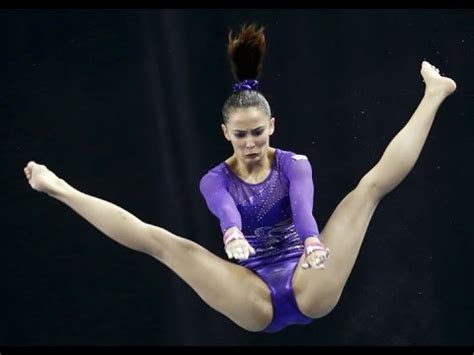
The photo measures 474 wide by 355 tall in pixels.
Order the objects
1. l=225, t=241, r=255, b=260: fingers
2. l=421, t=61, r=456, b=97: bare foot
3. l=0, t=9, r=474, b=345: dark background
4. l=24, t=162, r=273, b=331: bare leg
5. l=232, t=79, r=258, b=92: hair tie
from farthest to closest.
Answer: l=0, t=9, r=474, b=345: dark background → l=421, t=61, r=456, b=97: bare foot → l=232, t=79, r=258, b=92: hair tie → l=24, t=162, r=273, b=331: bare leg → l=225, t=241, r=255, b=260: fingers

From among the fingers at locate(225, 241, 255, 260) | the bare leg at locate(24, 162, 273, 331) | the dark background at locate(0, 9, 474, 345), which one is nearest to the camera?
the fingers at locate(225, 241, 255, 260)

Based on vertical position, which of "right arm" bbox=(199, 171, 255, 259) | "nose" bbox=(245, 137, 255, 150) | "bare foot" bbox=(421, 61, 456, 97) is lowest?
"right arm" bbox=(199, 171, 255, 259)

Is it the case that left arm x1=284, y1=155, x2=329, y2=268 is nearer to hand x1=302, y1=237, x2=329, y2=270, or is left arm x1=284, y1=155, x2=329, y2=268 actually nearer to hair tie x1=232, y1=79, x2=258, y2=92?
hand x1=302, y1=237, x2=329, y2=270

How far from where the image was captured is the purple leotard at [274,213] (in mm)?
2879

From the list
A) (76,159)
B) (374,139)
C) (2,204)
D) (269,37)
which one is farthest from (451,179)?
(2,204)

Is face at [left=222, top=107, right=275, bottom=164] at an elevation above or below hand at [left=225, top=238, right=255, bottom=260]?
above

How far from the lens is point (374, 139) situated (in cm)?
391

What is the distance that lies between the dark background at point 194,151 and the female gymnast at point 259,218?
0.86 meters

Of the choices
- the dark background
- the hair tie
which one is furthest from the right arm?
the dark background

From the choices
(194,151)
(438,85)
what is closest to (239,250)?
(438,85)

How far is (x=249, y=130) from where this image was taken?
9.40ft

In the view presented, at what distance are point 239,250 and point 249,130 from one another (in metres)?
0.54

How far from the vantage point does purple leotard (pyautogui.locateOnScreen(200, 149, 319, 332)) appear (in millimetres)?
2879

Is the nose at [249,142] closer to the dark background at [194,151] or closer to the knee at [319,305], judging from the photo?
the knee at [319,305]
